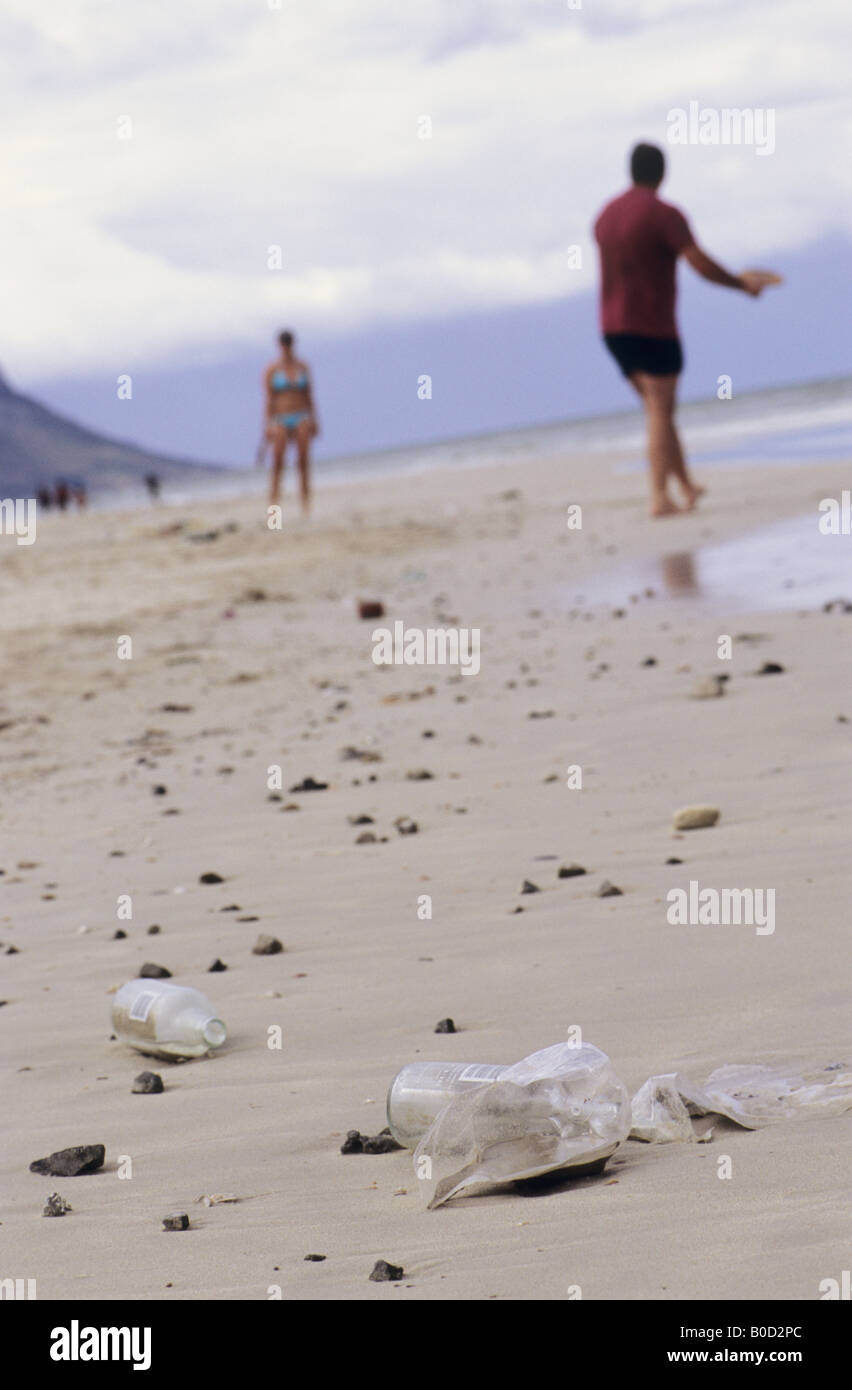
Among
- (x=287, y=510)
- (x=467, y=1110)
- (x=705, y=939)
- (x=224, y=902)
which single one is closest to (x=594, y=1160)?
(x=467, y=1110)

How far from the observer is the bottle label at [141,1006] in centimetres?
345

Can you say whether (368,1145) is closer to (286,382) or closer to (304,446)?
(286,382)

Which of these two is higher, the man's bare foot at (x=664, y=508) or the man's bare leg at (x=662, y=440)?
the man's bare leg at (x=662, y=440)

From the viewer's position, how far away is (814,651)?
715cm

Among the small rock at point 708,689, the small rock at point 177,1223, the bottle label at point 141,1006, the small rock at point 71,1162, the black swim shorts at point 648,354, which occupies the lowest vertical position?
the small rock at point 177,1223

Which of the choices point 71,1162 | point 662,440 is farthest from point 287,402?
point 71,1162

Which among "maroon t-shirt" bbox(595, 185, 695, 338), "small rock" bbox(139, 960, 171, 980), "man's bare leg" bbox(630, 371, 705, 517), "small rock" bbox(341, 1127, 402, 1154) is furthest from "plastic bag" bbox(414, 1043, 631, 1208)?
"maroon t-shirt" bbox(595, 185, 695, 338)

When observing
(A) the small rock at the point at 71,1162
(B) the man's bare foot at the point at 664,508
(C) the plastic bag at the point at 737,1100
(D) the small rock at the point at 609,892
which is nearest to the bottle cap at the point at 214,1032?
(A) the small rock at the point at 71,1162

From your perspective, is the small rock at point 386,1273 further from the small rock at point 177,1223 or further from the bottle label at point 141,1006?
the bottle label at point 141,1006

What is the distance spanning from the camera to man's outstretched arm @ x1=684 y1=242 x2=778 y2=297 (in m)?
12.1

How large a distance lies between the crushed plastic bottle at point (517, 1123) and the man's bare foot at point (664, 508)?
1224 cm

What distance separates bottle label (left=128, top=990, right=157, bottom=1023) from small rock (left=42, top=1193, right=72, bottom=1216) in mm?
801

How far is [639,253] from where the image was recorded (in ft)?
41.2

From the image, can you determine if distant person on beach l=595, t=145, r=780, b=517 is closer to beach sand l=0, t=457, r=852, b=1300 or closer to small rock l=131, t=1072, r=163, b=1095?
beach sand l=0, t=457, r=852, b=1300
